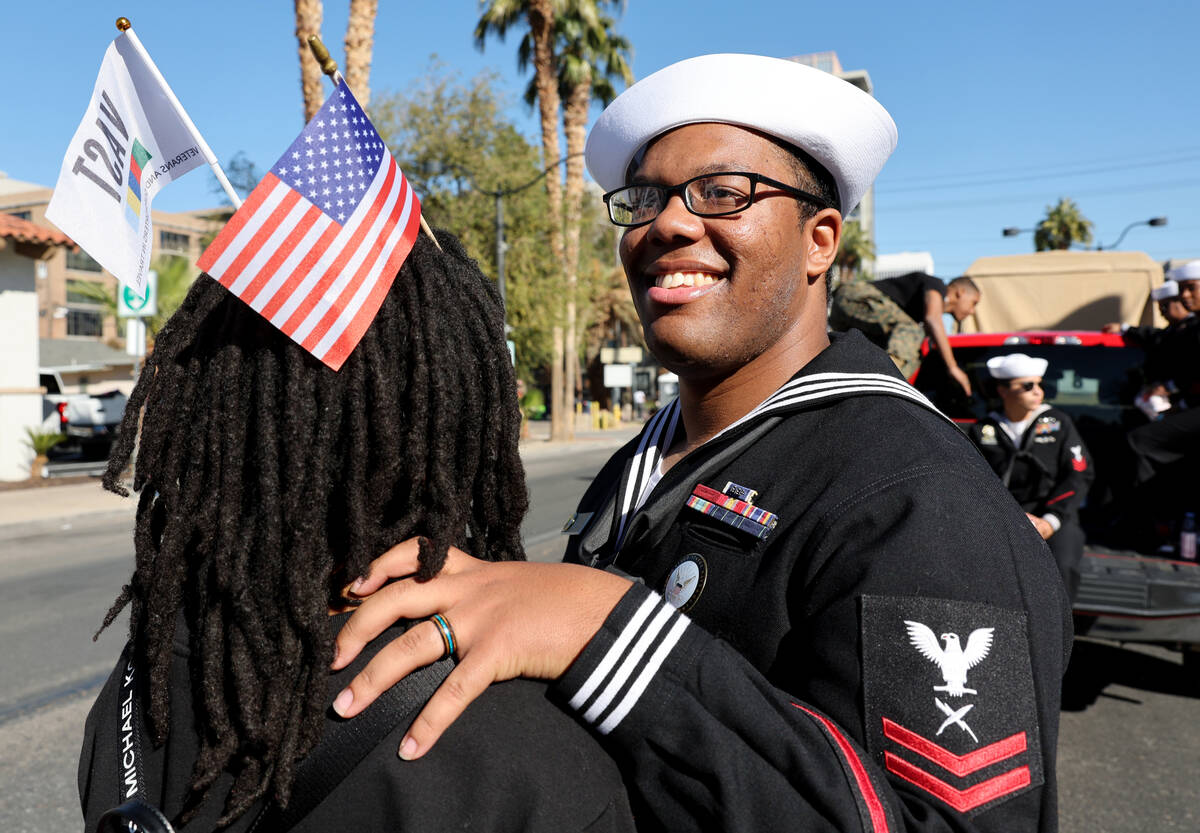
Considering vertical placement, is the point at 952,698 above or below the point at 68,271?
below

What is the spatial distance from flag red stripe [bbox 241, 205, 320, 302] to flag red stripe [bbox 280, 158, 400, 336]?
6cm

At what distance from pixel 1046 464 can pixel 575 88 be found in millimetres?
23540

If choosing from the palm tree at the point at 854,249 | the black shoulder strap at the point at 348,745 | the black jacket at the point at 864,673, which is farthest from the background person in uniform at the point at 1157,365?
the palm tree at the point at 854,249

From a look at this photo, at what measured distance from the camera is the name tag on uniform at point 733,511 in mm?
1449

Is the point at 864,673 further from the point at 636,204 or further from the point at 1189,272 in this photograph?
the point at 1189,272

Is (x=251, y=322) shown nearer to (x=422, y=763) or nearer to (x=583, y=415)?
(x=422, y=763)

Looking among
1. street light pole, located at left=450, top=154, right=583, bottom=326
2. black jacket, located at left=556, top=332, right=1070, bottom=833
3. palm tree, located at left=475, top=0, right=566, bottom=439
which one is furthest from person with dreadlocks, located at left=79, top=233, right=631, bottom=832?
palm tree, located at left=475, top=0, right=566, bottom=439

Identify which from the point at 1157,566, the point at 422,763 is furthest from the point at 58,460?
the point at 422,763

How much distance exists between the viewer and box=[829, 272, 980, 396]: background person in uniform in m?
5.67

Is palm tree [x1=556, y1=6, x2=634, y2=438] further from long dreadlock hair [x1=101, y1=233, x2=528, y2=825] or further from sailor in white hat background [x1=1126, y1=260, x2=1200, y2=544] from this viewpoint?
long dreadlock hair [x1=101, y1=233, x2=528, y2=825]

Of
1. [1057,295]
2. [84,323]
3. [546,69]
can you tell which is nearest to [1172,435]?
[1057,295]

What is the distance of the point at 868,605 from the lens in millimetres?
1211

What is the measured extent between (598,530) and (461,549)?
20.8 inches

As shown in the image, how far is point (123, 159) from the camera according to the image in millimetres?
1622
